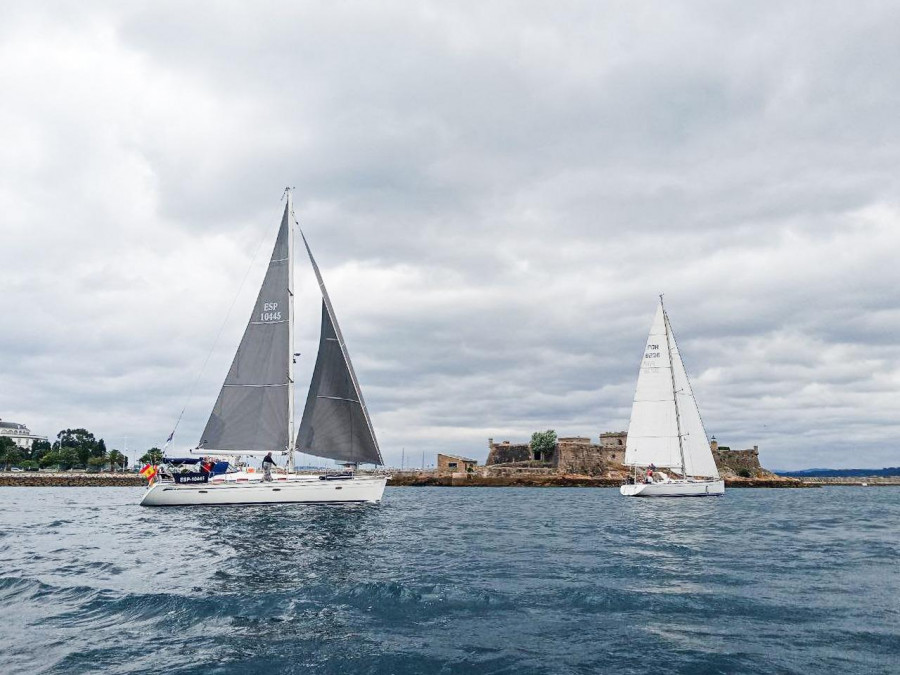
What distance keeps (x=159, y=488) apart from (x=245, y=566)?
77.0 ft

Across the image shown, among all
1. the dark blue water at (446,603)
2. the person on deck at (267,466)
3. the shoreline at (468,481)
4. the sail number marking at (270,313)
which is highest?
the sail number marking at (270,313)

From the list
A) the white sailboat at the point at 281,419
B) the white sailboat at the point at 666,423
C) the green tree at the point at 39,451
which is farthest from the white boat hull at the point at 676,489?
the green tree at the point at 39,451

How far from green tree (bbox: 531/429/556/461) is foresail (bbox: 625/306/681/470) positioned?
5535 centimetres

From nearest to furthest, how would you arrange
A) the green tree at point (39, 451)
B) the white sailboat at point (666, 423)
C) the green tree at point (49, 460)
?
the white sailboat at point (666, 423) < the green tree at point (49, 460) < the green tree at point (39, 451)

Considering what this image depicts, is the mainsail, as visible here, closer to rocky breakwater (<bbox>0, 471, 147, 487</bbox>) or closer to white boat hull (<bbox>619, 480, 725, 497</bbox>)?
white boat hull (<bbox>619, 480, 725, 497</bbox>)

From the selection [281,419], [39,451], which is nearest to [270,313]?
[281,419]

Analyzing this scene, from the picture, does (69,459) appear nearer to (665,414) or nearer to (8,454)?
(8,454)

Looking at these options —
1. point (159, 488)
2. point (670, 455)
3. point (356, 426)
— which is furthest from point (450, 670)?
point (670, 455)

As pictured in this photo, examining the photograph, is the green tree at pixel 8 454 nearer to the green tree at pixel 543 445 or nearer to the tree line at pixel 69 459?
the tree line at pixel 69 459

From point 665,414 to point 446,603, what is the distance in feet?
155

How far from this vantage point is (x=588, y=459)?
9781cm

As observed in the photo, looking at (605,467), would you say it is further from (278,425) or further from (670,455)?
(278,425)

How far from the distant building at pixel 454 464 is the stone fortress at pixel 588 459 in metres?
5.51

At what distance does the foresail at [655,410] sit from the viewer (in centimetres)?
5422
